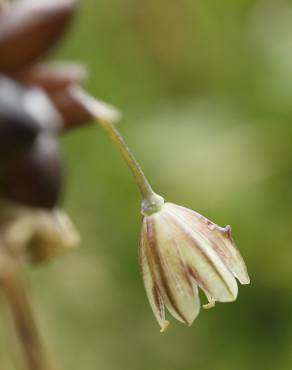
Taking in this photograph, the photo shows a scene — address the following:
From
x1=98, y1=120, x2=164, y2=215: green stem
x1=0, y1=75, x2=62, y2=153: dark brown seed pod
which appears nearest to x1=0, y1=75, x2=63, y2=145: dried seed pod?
x1=0, y1=75, x2=62, y2=153: dark brown seed pod

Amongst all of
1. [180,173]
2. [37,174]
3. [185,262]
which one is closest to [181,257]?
[185,262]

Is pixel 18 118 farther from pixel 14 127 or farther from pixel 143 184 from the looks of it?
pixel 143 184

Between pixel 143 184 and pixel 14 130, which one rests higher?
pixel 14 130

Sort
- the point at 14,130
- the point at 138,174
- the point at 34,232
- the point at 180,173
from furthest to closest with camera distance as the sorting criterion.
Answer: the point at 180,173
the point at 34,232
the point at 14,130
the point at 138,174

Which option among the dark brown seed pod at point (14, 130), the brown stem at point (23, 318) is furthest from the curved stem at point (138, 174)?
the brown stem at point (23, 318)

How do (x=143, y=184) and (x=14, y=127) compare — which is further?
(x=14, y=127)
